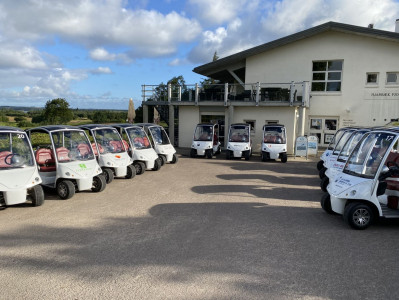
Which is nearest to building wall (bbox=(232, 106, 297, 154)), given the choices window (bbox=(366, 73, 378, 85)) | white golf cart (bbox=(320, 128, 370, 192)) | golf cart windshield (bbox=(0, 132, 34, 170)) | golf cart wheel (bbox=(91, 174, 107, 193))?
window (bbox=(366, 73, 378, 85))

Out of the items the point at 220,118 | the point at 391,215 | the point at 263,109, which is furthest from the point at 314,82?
the point at 391,215

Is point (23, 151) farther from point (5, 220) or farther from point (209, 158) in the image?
point (209, 158)

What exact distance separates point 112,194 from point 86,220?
7.11 feet

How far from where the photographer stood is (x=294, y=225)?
237 inches

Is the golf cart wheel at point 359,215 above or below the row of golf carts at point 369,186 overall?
below

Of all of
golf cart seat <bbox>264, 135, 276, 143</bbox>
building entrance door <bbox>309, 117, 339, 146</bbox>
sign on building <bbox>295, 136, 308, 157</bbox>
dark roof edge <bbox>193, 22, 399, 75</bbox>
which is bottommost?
sign on building <bbox>295, 136, 308, 157</bbox>

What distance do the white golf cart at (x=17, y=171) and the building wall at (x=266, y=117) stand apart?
13187mm

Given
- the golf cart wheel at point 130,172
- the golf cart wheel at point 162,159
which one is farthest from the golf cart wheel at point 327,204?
the golf cart wheel at point 162,159

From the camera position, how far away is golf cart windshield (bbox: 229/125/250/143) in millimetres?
15859

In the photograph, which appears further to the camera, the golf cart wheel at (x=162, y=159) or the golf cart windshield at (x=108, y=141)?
the golf cart wheel at (x=162, y=159)

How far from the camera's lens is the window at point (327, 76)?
18641 millimetres

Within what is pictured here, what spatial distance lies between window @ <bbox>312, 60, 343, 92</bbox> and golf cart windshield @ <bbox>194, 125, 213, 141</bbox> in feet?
24.7

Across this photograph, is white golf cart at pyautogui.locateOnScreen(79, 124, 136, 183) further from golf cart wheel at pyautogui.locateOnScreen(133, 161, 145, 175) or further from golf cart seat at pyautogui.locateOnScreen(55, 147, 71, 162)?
golf cart seat at pyautogui.locateOnScreen(55, 147, 71, 162)

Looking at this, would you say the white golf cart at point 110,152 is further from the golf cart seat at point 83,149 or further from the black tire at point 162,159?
the black tire at point 162,159
